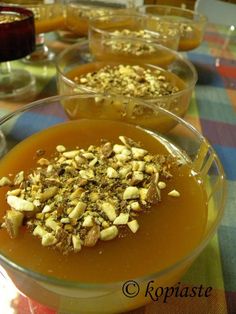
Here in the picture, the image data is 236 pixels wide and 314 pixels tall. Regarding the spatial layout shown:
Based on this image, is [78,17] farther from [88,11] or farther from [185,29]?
[185,29]

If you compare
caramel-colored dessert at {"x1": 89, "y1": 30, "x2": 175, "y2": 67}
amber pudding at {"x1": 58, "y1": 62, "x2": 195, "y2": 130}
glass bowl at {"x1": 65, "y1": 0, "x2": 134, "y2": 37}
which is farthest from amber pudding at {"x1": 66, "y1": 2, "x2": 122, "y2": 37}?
amber pudding at {"x1": 58, "y1": 62, "x2": 195, "y2": 130}

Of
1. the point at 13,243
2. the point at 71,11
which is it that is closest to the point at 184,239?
the point at 13,243

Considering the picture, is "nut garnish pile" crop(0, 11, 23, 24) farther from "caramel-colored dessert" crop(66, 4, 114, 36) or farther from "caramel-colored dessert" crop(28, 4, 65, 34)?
"caramel-colored dessert" crop(66, 4, 114, 36)

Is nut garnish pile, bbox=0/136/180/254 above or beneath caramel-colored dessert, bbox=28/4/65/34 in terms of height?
beneath

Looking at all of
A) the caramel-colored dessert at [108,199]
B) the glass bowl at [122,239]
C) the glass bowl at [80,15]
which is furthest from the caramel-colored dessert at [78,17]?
the caramel-colored dessert at [108,199]

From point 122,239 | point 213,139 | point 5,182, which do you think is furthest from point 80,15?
point 122,239

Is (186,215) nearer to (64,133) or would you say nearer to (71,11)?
(64,133)
